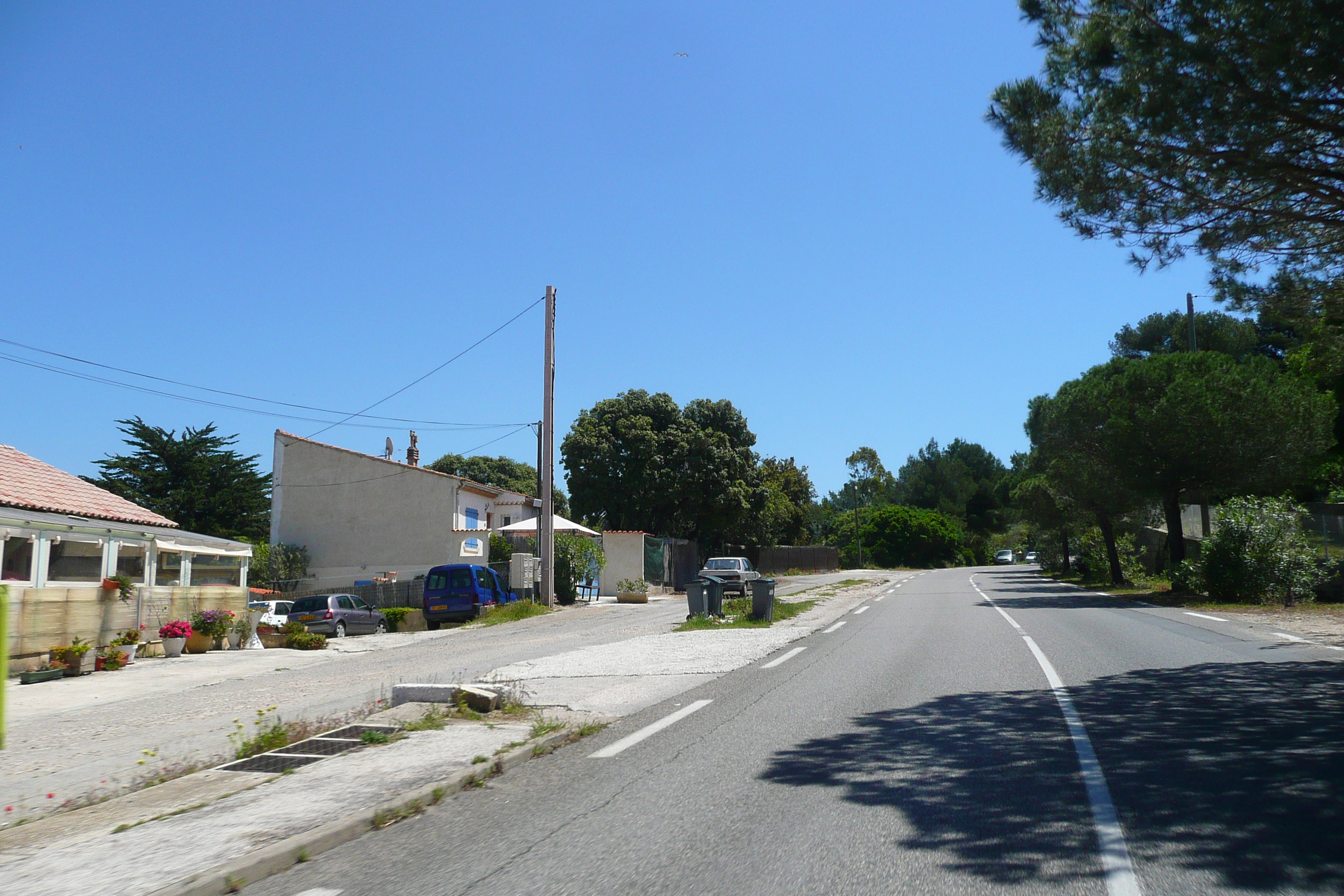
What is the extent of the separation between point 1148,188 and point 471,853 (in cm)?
973

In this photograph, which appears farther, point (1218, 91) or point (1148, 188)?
point (1148, 188)

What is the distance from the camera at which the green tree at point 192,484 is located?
44.2 m

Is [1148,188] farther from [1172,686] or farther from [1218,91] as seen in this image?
[1172,686]

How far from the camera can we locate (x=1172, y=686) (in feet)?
30.7

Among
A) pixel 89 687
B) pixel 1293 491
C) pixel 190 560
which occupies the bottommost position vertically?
pixel 89 687

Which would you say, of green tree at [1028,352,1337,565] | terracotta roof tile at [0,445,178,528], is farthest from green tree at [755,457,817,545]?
terracotta roof tile at [0,445,178,528]

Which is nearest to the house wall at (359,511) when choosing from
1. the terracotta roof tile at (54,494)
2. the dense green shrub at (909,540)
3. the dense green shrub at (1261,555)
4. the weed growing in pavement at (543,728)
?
the terracotta roof tile at (54,494)

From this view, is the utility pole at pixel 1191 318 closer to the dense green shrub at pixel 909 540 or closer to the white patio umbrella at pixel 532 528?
the white patio umbrella at pixel 532 528

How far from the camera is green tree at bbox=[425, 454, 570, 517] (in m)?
76.4

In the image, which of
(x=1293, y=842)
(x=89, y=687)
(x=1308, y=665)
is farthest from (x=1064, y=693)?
(x=89, y=687)

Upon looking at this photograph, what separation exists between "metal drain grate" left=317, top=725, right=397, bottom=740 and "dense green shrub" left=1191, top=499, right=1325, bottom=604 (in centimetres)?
2159

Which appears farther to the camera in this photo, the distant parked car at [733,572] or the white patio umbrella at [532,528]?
the white patio umbrella at [532,528]

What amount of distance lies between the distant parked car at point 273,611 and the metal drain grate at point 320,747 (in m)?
15.3

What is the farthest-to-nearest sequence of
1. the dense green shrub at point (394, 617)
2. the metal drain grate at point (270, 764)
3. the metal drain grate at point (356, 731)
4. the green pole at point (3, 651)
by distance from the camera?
the dense green shrub at point (394, 617)
the metal drain grate at point (356, 731)
the metal drain grate at point (270, 764)
the green pole at point (3, 651)
